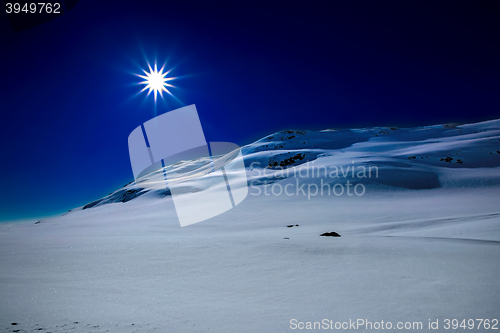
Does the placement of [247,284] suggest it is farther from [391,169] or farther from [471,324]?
[391,169]

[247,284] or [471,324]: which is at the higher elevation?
[247,284]

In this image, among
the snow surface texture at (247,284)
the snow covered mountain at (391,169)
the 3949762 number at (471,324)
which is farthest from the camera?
the snow covered mountain at (391,169)

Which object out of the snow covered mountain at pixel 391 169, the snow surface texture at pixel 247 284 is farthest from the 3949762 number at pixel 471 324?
the snow covered mountain at pixel 391 169

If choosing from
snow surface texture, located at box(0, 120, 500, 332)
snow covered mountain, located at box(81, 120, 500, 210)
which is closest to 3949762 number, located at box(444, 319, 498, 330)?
snow surface texture, located at box(0, 120, 500, 332)

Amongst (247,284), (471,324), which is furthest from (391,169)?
(247,284)

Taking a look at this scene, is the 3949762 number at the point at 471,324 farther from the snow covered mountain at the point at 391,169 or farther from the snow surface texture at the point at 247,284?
the snow covered mountain at the point at 391,169

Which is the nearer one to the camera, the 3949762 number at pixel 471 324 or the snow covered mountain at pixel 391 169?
the 3949762 number at pixel 471 324

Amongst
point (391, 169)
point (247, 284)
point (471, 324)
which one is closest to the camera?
point (471, 324)

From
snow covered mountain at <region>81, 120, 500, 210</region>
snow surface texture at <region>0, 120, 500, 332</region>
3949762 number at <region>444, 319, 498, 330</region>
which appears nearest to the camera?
3949762 number at <region>444, 319, 498, 330</region>

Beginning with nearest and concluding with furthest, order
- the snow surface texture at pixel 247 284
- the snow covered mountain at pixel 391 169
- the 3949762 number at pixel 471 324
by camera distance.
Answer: the 3949762 number at pixel 471 324 → the snow surface texture at pixel 247 284 → the snow covered mountain at pixel 391 169

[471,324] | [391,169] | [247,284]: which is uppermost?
[247,284]

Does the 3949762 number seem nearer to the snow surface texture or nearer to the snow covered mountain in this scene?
the snow surface texture

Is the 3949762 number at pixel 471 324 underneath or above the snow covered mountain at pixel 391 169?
above

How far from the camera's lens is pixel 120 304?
10.8 feet
